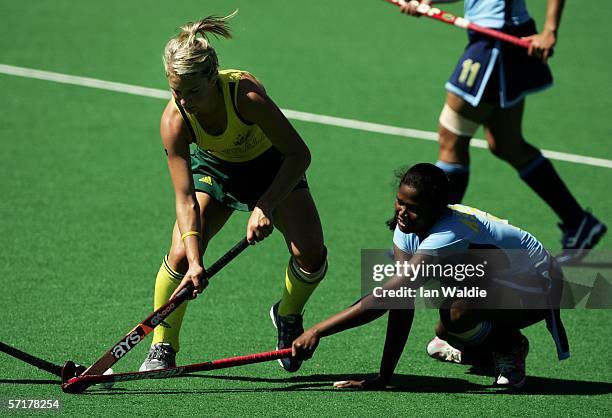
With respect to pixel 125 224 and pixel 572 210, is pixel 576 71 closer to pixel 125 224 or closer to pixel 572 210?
pixel 572 210

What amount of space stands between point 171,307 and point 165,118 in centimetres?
72

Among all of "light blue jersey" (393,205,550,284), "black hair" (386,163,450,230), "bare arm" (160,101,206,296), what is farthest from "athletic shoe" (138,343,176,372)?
"black hair" (386,163,450,230)

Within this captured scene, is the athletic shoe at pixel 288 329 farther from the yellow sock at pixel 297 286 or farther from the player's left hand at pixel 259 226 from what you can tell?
the player's left hand at pixel 259 226

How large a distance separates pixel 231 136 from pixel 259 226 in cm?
40

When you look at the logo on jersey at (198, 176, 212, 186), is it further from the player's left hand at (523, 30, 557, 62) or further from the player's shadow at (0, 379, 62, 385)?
the player's left hand at (523, 30, 557, 62)

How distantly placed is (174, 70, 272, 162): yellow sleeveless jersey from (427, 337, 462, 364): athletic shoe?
1.10 metres

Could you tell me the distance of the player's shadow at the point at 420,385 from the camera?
13.1 ft

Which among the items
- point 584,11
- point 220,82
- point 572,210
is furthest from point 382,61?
point 220,82

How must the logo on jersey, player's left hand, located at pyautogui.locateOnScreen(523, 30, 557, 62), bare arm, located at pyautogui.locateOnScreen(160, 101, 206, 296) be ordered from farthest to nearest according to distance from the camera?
player's left hand, located at pyautogui.locateOnScreen(523, 30, 557, 62) → the logo on jersey → bare arm, located at pyautogui.locateOnScreen(160, 101, 206, 296)

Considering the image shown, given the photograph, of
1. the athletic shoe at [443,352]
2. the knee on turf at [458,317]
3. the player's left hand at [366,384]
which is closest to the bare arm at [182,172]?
the player's left hand at [366,384]

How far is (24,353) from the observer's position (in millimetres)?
3912

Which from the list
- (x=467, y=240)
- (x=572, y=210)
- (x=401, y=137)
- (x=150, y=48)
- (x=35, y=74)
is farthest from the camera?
(x=150, y=48)

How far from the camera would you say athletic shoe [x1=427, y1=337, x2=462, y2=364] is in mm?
4348

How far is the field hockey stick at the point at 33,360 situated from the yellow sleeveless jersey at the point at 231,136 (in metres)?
1.02
